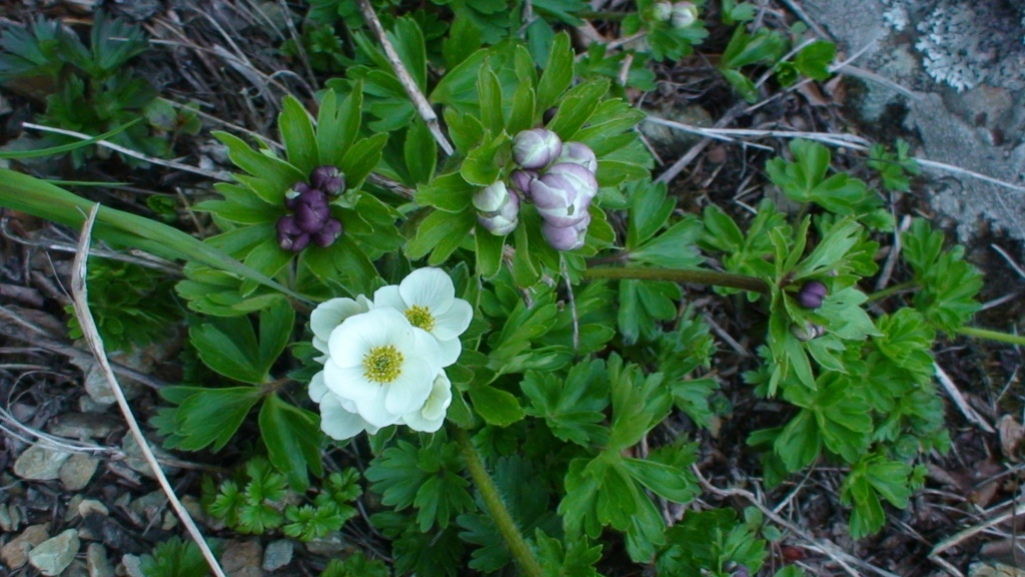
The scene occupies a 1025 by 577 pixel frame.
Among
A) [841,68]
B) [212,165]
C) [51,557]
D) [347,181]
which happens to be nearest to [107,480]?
[51,557]

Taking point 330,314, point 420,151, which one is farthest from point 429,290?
point 420,151

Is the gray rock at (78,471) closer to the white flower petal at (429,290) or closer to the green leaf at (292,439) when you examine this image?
the green leaf at (292,439)

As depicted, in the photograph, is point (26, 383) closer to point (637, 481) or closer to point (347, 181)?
point (347, 181)

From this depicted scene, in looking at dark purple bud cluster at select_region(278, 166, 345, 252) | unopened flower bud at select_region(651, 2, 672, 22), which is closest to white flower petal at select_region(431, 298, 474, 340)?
dark purple bud cluster at select_region(278, 166, 345, 252)

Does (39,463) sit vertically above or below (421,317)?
below

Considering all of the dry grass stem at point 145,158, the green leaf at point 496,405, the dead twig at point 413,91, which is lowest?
the green leaf at point 496,405

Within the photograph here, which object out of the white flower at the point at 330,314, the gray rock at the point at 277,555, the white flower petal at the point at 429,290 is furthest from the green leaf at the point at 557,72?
the gray rock at the point at 277,555

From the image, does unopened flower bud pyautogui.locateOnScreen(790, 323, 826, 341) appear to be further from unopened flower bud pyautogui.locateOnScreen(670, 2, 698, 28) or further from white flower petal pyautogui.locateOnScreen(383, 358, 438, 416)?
unopened flower bud pyautogui.locateOnScreen(670, 2, 698, 28)

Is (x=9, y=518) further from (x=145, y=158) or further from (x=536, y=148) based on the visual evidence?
(x=536, y=148)
